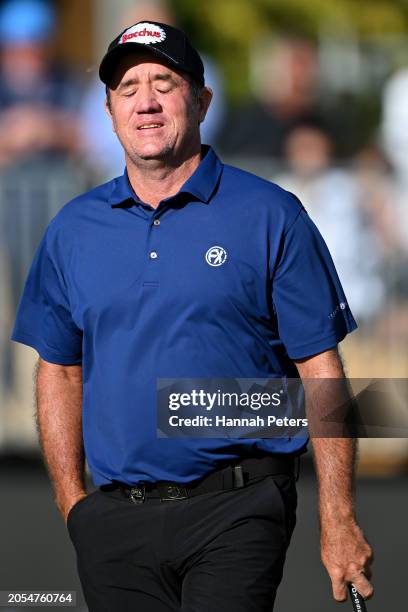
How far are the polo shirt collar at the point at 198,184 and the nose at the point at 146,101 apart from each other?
0.23 meters

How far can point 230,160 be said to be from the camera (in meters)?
8.92

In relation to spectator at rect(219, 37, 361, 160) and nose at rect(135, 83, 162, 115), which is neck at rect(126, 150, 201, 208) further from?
spectator at rect(219, 37, 361, 160)

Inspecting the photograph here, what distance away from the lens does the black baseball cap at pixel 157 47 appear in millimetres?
4312

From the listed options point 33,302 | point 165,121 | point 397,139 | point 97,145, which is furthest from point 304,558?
point 397,139

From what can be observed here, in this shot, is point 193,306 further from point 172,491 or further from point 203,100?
point 203,100

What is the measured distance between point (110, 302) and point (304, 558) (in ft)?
7.98

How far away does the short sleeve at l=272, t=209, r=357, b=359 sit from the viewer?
4.24 metres

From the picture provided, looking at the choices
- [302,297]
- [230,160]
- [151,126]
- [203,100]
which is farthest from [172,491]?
[230,160]

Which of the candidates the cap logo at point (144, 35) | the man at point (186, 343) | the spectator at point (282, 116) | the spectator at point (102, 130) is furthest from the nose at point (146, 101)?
the spectator at point (282, 116)

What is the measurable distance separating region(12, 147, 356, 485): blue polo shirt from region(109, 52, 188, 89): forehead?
30 centimetres

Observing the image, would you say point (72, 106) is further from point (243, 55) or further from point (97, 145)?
point (243, 55)

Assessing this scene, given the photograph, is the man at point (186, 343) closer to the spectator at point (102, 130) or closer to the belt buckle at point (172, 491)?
the belt buckle at point (172, 491)

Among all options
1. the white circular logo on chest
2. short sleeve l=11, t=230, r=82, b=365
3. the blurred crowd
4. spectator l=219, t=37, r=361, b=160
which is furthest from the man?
spectator l=219, t=37, r=361, b=160

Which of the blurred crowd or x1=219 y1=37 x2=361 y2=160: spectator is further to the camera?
x1=219 y1=37 x2=361 y2=160: spectator
